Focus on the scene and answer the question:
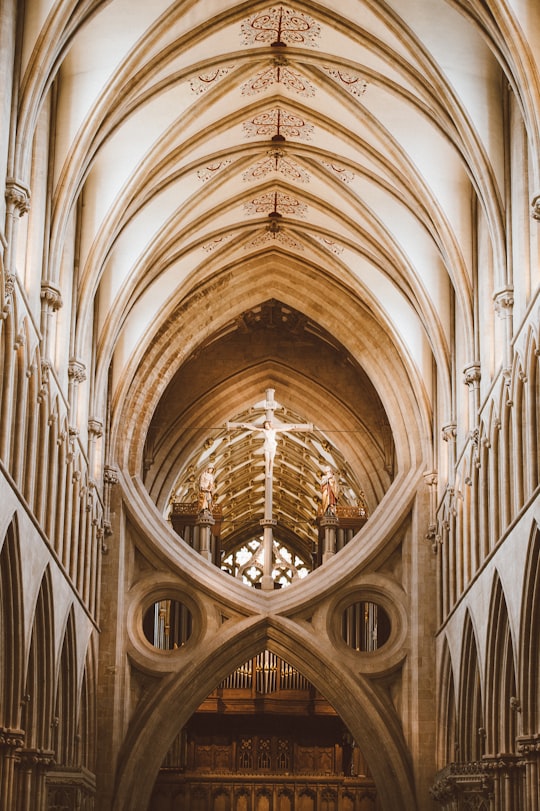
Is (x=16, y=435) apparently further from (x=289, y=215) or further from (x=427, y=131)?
(x=289, y=215)

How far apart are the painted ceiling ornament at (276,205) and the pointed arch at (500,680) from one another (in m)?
9.77

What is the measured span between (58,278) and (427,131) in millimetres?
6387

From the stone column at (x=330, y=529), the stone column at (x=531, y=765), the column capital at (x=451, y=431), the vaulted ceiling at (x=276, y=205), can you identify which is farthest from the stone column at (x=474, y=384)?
the stone column at (x=330, y=529)

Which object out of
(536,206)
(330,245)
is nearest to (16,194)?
(536,206)

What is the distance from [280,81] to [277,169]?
3020mm

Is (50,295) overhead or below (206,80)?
below

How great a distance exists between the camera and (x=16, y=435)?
18297mm

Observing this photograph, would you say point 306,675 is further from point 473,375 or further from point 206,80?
point 206,80

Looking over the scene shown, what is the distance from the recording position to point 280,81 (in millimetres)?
23953

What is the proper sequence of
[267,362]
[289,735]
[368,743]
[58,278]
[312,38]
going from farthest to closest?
[289,735]
[267,362]
[368,743]
[312,38]
[58,278]

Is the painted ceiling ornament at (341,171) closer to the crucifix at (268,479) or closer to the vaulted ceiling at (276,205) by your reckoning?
the vaulted ceiling at (276,205)

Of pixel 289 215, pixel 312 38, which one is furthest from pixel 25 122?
pixel 289 215

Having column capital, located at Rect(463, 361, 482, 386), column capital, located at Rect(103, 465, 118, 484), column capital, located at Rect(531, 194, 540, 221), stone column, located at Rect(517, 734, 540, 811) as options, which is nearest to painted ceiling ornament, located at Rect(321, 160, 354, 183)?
column capital, located at Rect(463, 361, 482, 386)

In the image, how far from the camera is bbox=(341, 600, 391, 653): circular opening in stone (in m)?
31.8
